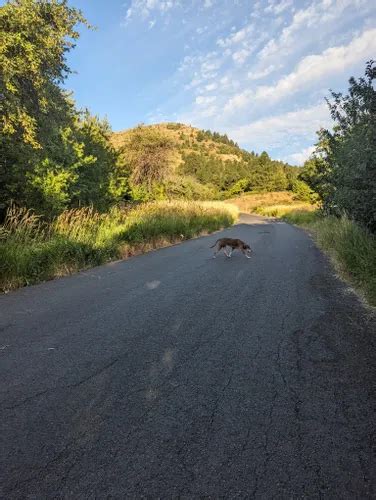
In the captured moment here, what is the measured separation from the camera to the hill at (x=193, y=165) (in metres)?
28.5

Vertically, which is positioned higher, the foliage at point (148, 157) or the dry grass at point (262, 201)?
the foliage at point (148, 157)

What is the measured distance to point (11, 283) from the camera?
720 cm

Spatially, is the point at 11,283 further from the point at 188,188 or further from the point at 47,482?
the point at 188,188

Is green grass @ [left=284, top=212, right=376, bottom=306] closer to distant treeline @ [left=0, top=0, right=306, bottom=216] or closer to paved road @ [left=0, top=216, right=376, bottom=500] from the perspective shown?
paved road @ [left=0, top=216, right=376, bottom=500]

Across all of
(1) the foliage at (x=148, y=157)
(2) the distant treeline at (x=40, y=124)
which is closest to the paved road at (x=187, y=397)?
(2) the distant treeline at (x=40, y=124)

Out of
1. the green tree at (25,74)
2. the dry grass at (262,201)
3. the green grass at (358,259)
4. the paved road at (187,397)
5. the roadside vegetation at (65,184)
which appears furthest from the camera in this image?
the dry grass at (262,201)

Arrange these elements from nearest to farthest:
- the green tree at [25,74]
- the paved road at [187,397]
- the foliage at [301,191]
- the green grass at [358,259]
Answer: the paved road at [187,397] < the green grass at [358,259] < the green tree at [25,74] < the foliage at [301,191]

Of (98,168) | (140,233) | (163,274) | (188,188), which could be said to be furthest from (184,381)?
(188,188)

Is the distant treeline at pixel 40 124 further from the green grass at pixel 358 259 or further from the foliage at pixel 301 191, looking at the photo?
the foliage at pixel 301 191

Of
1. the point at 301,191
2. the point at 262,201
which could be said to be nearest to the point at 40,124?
the point at 301,191

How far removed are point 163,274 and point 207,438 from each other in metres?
5.89

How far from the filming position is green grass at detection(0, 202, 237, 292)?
302 inches

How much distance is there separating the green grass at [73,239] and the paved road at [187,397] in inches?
67.0

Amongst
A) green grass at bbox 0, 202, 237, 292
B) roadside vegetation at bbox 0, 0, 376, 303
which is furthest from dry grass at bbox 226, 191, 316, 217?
green grass at bbox 0, 202, 237, 292
